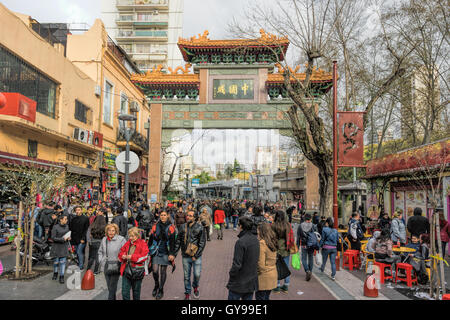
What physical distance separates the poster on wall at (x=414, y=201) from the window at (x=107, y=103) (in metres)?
18.8

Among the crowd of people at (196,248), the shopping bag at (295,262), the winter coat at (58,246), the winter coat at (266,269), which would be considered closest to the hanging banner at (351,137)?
the crowd of people at (196,248)

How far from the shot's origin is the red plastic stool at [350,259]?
9.73 metres

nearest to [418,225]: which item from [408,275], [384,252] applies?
[384,252]

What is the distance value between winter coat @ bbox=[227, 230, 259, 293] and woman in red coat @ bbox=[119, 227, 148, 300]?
4.98 ft

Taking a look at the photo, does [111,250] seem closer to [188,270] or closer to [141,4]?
[188,270]

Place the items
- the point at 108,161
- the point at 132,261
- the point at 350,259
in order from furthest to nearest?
the point at 108,161 < the point at 350,259 < the point at 132,261

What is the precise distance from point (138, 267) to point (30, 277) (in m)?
4.12

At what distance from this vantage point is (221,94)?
21.7 m

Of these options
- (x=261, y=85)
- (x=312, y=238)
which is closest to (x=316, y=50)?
(x=261, y=85)

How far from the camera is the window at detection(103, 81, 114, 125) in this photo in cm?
2414

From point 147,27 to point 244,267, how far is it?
54.1 metres

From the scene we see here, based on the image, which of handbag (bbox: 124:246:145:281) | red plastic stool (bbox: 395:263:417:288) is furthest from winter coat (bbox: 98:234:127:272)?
red plastic stool (bbox: 395:263:417:288)

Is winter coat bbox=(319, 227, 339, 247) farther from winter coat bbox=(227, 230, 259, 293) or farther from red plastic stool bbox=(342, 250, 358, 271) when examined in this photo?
winter coat bbox=(227, 230, 259, 293)

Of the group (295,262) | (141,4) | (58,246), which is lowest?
(295,262)
